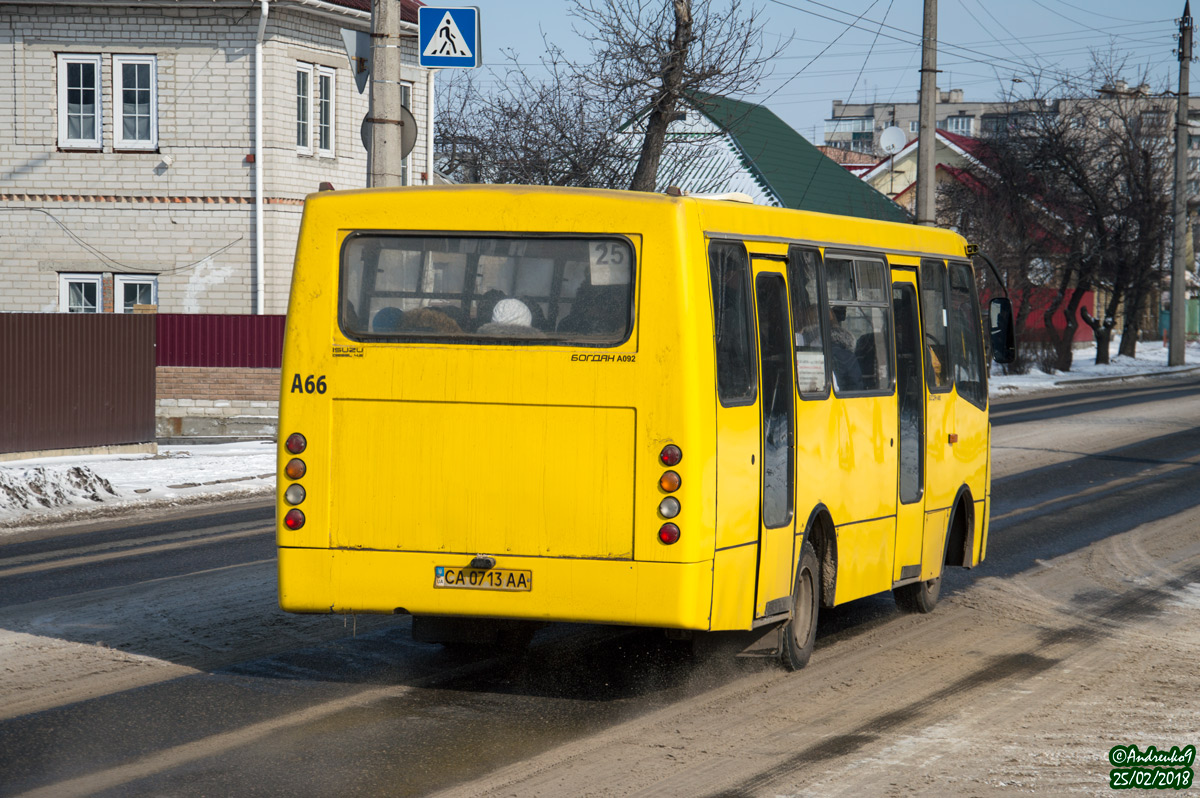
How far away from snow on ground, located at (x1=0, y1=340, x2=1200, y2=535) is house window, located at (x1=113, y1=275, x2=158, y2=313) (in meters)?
6.38

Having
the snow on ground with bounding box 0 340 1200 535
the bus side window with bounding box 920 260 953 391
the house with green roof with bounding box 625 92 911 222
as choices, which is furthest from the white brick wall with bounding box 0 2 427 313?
the bus side window with bounding box 920 260 953 391

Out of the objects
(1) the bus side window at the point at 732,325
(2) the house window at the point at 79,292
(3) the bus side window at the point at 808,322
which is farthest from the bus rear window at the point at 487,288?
(2) the house window at the point at 79,292

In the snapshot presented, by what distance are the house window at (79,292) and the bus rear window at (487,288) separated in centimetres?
2284

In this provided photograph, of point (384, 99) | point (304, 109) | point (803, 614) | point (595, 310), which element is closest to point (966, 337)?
point (803, 614)

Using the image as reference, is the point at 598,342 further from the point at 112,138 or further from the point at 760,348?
the point at 112,138

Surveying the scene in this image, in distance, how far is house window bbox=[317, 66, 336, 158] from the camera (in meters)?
29.1

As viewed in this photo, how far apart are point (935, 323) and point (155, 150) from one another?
21080 millimetres

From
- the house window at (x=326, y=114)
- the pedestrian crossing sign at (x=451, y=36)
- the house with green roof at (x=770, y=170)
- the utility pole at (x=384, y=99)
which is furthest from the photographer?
the house with green roof at (x=770, y=170)

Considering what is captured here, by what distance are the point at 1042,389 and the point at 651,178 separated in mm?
16753

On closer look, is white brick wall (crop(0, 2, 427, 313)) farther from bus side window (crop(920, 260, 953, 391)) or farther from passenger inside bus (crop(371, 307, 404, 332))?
passenger inside bus (crop(371, 307, 404, 332))

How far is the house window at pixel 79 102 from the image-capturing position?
→ 2769cm

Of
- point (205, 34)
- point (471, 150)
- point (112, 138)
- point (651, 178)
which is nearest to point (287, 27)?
point (205, 34)

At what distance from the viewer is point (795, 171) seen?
1992 inches

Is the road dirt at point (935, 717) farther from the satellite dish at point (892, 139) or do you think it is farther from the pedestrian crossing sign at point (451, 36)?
the satellite dish at point (892, 139)
